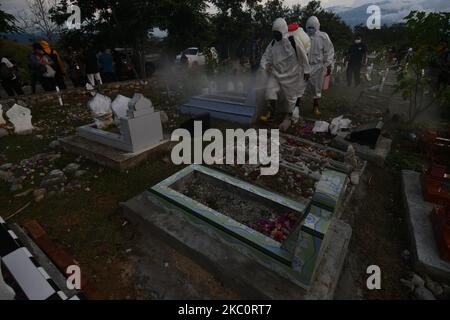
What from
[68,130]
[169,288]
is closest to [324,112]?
[169,288]

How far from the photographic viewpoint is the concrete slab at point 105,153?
412 centimetres

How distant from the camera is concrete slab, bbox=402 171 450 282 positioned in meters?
2.37

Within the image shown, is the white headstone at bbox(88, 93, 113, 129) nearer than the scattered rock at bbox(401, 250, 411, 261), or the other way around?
the scattered rock at bbox(401, 250, 411, 261)

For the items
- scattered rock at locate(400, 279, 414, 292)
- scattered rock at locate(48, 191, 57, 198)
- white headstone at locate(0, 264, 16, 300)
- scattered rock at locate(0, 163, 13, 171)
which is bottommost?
scattered rock at locate(0, 163, 13, 171)

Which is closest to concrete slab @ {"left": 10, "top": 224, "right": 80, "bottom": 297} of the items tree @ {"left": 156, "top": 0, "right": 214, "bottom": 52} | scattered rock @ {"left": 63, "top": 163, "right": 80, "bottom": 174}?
scattered rock @ {"left": 63, "top": 163, "right": 80, "bottom": 174}

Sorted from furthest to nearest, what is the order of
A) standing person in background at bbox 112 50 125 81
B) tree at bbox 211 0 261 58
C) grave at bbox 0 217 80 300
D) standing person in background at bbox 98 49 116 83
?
tree at bbox 211 0 261 58 → standing person in background at bbox 112 50 125 81 → standing person in background at bbox 98 49 116 83 → grave at bbox 0 217 80 300

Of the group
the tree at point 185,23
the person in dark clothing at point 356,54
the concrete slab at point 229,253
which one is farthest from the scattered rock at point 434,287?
the tree at point 185,23

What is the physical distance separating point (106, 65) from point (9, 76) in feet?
10.0

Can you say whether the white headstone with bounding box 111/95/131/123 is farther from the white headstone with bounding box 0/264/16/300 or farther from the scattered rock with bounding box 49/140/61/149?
the white headstone with bounding box 0/264/16/300

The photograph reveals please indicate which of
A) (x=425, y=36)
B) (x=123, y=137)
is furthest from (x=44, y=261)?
(x=425, y=36)

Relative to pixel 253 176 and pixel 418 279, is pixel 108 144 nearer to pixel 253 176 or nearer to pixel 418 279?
pixel 253 176

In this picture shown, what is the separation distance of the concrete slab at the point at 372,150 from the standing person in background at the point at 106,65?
886cm

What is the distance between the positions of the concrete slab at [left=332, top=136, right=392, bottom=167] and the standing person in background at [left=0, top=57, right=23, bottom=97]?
30.8 feet

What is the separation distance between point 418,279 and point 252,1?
60.3 feet
